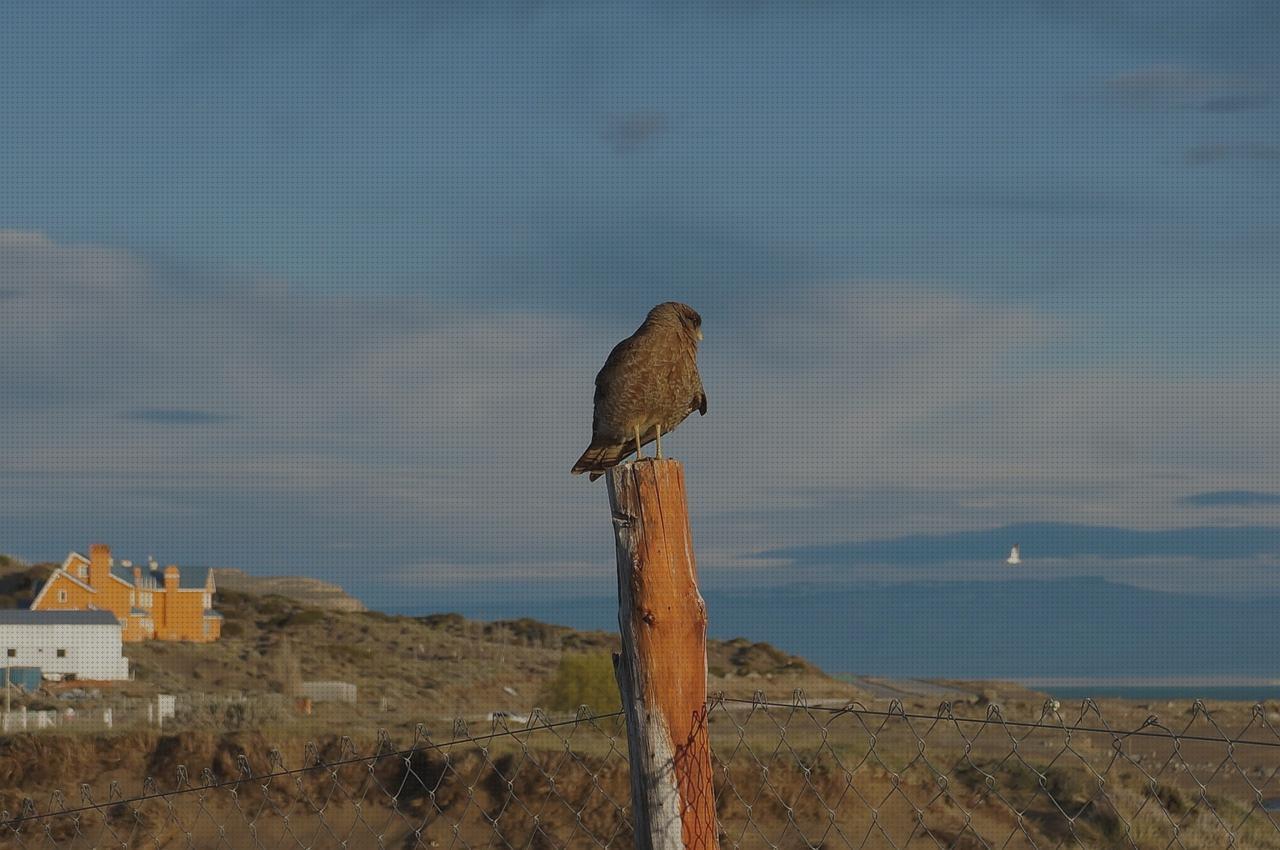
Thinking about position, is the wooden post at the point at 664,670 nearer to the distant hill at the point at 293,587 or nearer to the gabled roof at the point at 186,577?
the gabled roof at the point at 186,577

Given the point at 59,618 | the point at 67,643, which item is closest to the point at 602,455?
the point at 67,643

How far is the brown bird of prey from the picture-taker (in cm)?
753

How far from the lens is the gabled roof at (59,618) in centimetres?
5538

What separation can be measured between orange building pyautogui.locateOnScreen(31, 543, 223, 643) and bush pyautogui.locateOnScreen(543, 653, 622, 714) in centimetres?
2919

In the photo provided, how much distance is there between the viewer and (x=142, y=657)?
5816 centimetres

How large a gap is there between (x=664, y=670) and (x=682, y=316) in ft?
11.2

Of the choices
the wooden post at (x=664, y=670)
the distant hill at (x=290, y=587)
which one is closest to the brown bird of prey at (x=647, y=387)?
the wooden post at (x=664, y=670)

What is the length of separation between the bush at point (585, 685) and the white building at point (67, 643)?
966 inches

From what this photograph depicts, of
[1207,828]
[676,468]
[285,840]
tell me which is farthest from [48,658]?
[676,468]

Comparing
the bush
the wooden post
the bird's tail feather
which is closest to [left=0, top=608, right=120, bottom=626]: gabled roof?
the bush

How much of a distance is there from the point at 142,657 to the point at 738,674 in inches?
917

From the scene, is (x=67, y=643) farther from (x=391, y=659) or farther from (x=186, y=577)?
(x=391, y=659)

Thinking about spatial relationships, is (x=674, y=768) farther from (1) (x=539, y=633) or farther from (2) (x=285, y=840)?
(1) (x=539, y=633)

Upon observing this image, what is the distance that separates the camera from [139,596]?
210ft
